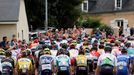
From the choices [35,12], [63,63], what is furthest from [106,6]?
[63,63]

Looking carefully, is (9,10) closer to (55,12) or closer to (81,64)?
(55,12)

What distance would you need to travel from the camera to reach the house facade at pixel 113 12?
58750 millimetres

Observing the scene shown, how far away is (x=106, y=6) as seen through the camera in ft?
202

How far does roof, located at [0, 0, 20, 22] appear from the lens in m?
39.2

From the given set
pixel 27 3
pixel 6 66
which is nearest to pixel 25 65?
pixel 6 66

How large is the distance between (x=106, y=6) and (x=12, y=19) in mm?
24256

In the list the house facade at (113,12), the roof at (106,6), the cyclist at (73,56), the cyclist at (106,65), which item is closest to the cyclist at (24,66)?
the cyclist at (73,56)

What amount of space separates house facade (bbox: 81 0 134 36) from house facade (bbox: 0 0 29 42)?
17.7 meters

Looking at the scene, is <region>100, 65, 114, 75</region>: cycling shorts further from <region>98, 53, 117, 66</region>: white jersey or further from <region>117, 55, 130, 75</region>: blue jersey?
<region>117, 55, 130, 75</region>: blue jersey

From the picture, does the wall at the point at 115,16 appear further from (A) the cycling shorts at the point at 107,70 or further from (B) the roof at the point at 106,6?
(A) the cycling shorts at the point at 107,70

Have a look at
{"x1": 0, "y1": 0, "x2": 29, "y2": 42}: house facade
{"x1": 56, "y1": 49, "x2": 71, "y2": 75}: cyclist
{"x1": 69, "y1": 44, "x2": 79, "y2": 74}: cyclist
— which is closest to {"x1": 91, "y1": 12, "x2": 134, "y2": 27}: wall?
{"x1": 0, "y1": 0, "x2": 29, "y2": 42}: house facade

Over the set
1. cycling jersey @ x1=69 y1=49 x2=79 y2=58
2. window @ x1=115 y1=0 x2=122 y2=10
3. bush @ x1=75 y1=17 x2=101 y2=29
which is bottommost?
bush @ x1=75 y1=17 x2=101 y2=29

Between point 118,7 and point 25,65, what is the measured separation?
41848mm

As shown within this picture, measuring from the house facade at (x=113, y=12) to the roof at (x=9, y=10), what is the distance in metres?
18.4
